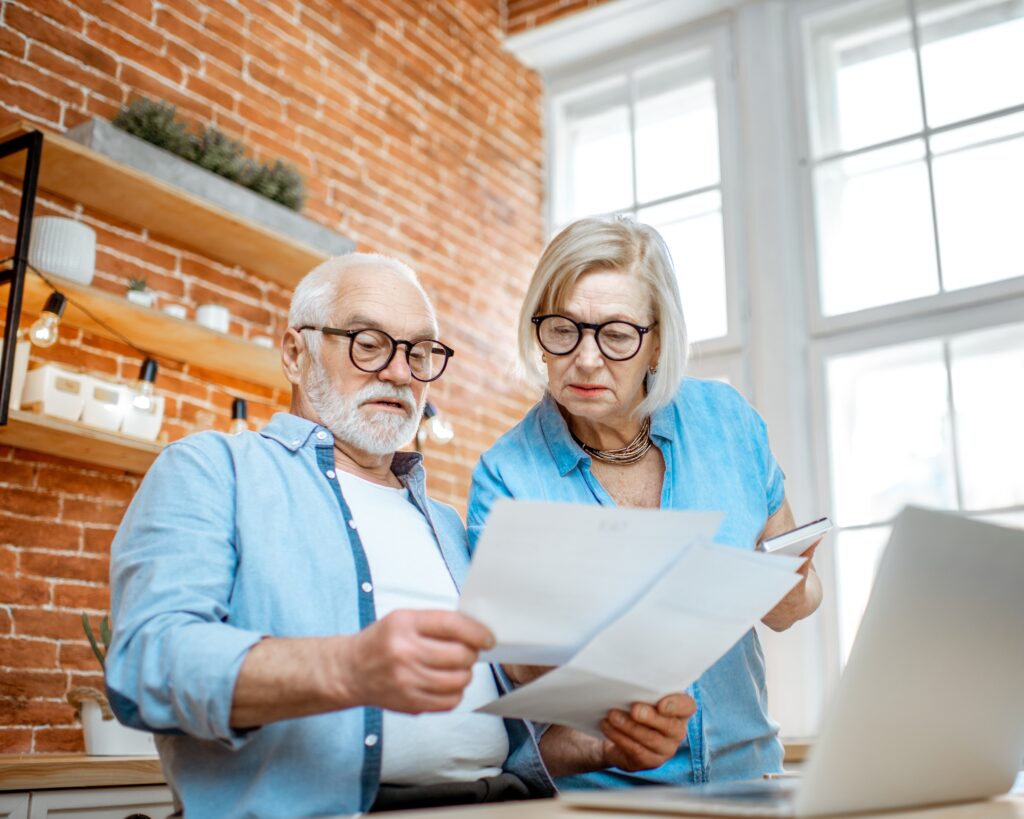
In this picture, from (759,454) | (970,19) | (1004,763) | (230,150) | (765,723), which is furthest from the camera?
(970,19)

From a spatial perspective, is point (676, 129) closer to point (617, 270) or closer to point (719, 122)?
point (719, 122)

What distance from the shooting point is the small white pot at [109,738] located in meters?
2.21

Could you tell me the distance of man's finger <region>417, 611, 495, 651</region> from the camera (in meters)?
0.94

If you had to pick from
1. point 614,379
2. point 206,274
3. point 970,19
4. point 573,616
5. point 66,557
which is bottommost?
point 573,616

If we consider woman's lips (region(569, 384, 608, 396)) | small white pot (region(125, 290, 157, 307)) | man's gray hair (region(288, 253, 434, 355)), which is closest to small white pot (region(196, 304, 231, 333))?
small white pot (region(125, 290, 157, 307))

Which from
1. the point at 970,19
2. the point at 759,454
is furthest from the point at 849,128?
the point at 759,454

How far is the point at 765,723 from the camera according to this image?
1598mm

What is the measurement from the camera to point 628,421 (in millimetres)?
1754

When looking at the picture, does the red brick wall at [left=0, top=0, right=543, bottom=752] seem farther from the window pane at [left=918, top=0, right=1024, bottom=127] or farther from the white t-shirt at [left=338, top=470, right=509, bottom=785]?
the window pane at [left=918, top=0, right=1024, bottom=127]

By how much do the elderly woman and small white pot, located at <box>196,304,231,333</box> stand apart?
140 centimetres

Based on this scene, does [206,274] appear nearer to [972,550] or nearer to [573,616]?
[573,616]

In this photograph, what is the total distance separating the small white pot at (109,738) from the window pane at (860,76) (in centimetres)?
318

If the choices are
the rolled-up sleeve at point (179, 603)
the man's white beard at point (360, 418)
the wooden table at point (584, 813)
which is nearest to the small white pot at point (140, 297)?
the man's white beard at point (360, 418)

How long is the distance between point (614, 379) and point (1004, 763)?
78 cm
